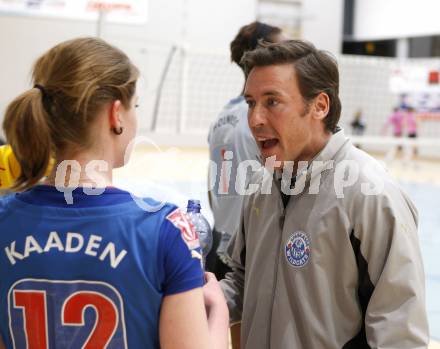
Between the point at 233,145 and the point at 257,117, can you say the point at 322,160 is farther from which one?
the point at 233,145

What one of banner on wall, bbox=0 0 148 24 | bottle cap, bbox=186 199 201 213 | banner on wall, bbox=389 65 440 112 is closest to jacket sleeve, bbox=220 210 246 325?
bottle cap, bbox=186 199 201 213

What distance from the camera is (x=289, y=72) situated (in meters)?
2.16

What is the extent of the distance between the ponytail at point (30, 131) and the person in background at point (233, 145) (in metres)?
2.11

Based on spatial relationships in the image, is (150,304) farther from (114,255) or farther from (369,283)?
(369,283)

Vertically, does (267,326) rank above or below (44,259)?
below

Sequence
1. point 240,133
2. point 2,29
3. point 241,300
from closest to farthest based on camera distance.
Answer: point 241,300 → point 240,133 → point 2,29

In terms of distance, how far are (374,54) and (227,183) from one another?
20.1 metres

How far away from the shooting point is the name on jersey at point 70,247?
53.5 inches

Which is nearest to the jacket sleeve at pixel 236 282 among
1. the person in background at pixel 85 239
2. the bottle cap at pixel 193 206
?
the bottle cap at pixel 193 206

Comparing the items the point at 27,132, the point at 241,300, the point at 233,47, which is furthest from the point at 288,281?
the point at 233,47

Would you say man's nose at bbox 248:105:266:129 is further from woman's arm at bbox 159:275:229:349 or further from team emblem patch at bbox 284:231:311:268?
woman's arm at bbox 159:275:229:349

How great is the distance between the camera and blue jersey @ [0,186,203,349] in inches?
53.5

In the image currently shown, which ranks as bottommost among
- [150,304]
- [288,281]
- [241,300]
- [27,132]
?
[241,300]

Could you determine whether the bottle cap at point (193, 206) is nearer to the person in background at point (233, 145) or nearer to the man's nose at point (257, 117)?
the man's nose at point (257, 117)
